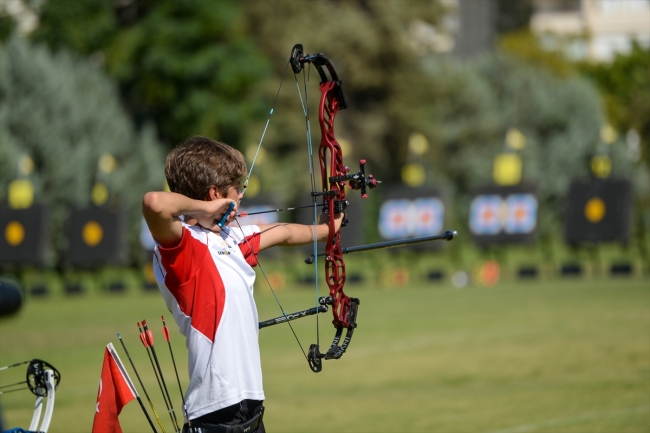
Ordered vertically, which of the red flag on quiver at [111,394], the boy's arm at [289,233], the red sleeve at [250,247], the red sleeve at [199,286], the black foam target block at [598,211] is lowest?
the red flag on quiver at [111,394]

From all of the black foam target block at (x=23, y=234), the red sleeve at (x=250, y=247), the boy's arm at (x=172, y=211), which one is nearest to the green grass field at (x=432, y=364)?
the red sleeve at (x=250, y=247)

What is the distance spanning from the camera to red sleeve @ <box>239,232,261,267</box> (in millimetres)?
3287

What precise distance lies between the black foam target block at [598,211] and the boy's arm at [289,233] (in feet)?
49.9

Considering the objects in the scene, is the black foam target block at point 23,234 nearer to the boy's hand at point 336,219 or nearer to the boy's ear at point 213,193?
the boy's hand at point 336,219

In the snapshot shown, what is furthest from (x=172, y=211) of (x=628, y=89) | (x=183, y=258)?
(x=628, y=89)

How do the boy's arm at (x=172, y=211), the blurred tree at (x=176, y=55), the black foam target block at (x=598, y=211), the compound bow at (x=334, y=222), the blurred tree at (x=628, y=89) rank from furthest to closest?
the blurred tree at (x=628, y=89) < the blurred tree at (x=176, y=55) < the black foam target block at (x=598, y=211) < the compound bow at (x=334, y=222) < the boy's arm at (x=172, y=211)

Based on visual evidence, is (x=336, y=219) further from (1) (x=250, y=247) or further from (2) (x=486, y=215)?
(2) (x=486, y=215)

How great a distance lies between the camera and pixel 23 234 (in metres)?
18.3

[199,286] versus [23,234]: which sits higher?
[23,234]

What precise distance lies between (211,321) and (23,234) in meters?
16.2

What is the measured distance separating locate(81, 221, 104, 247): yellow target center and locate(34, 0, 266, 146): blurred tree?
22.7ft

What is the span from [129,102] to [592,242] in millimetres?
14257

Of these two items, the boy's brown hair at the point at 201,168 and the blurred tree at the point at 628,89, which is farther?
the blurred tree at the point at 628,89

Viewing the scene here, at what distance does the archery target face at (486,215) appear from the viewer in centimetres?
1917
